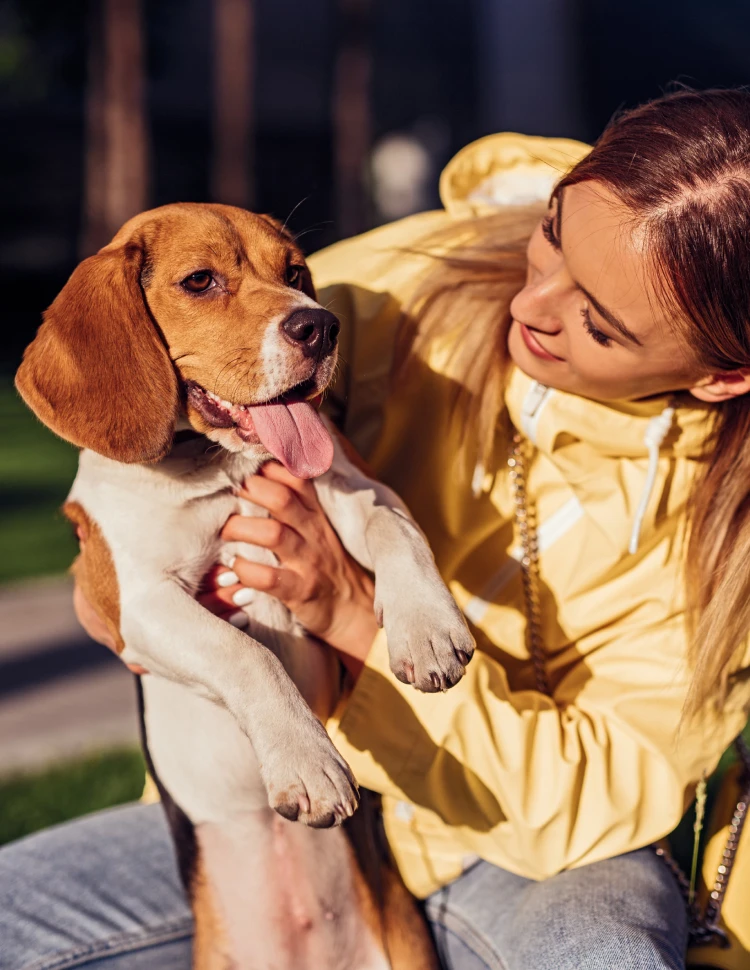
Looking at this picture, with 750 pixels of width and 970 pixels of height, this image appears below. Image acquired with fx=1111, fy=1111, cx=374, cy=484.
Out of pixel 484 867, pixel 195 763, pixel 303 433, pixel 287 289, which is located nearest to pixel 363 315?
pixel 287 289

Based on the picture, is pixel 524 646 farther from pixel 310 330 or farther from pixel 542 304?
pixel 310 330

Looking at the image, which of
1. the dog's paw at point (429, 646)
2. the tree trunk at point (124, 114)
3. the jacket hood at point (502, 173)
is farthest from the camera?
the tree trunk at point (124, 114)

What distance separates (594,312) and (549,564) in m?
0.72

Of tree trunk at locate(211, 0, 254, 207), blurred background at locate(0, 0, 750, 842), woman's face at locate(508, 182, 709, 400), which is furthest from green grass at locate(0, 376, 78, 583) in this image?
tree trunk at locate(211, 0, 254, 207)

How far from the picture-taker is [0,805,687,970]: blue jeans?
8.01 ft

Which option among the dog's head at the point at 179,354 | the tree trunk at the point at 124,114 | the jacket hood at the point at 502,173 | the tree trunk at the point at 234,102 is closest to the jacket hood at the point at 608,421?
the dog's head at the point at 179,354

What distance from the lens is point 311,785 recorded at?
2234 millimetres

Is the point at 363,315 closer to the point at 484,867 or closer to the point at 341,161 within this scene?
the point at 484,867

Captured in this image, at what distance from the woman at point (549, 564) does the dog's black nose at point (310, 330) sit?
40 centimetres

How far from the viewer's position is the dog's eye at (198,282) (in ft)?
8.95

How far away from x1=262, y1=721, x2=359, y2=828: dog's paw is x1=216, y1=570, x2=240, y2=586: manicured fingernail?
576mm

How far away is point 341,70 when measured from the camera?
18.9 meters

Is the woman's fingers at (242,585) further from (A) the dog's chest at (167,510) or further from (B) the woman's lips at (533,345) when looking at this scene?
(B) the woman's lips at (533,345)

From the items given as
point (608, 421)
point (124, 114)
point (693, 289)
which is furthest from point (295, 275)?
point (124, 114)
